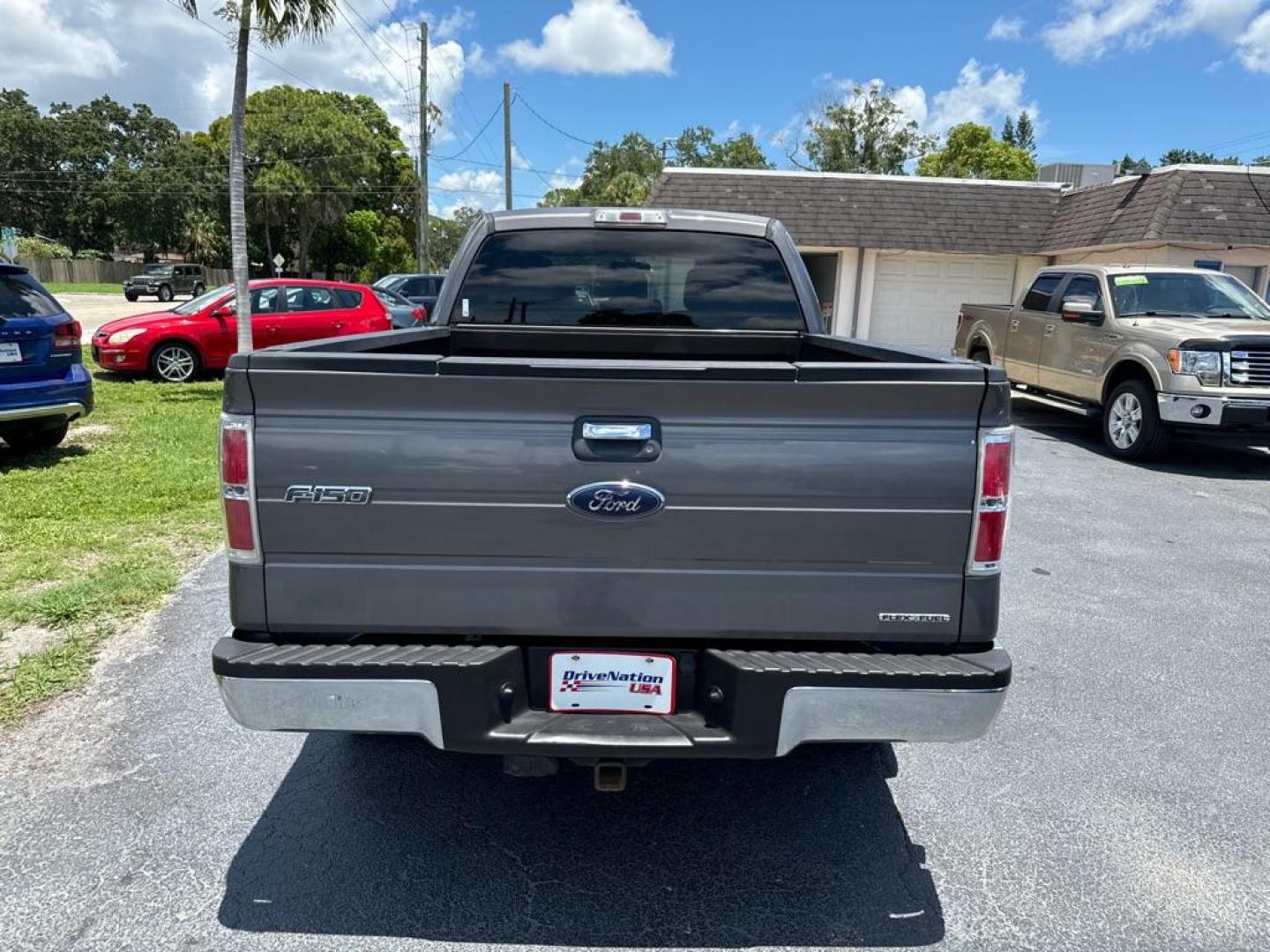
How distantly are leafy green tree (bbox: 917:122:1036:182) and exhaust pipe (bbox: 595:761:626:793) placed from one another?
4895cm

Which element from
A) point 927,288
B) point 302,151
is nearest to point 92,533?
point 927,288

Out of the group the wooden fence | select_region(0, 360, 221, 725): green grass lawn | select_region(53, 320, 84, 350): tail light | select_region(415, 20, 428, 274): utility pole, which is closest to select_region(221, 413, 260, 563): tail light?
select_region(0, 360, 221, 725): green grass lawn

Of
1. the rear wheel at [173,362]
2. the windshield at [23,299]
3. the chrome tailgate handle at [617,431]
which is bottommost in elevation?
the rear wheel at [173,362]

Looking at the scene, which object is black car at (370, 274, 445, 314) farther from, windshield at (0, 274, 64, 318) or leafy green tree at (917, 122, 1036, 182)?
leafy green tree at (917, 122, 1036, 182)

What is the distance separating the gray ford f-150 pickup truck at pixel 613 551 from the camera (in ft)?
7.46

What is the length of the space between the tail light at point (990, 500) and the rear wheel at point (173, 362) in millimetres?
13491

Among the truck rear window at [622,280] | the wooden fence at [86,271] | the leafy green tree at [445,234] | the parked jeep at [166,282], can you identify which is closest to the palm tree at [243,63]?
the truck rear window at [622,280]

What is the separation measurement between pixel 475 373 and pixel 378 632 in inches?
30.1

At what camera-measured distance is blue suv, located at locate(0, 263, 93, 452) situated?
23.0ft

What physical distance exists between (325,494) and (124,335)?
42.2ft

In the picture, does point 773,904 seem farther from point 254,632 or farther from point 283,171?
point 283,171

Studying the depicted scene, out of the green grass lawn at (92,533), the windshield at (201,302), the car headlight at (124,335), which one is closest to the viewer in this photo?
the green grass lawn at (92,533)

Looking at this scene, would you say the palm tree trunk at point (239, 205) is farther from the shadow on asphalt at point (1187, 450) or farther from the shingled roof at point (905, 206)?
the shadow on asphalt at point (1187, 450)

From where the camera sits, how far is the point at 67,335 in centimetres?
745
